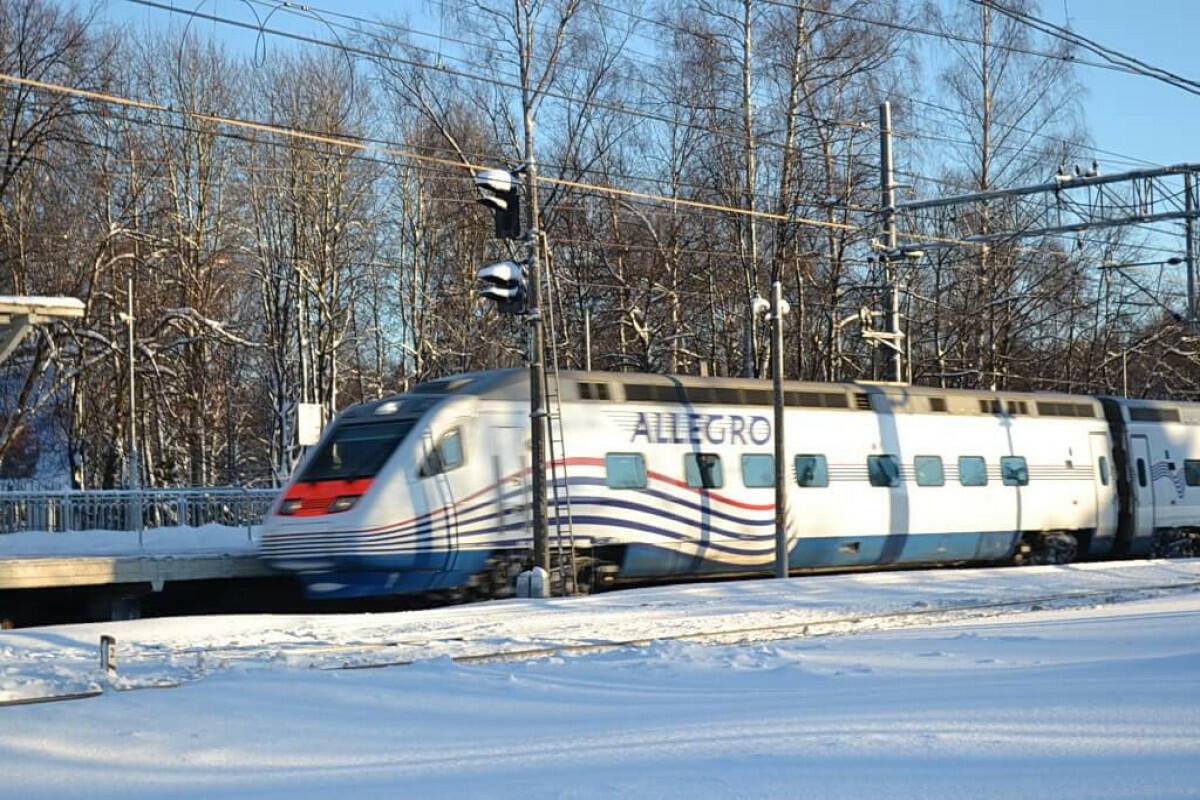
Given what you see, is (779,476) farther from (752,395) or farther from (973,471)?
(973,471)

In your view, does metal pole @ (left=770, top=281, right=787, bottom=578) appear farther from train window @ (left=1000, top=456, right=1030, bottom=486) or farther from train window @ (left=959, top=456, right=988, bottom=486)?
train window @ (left=1000, top=456, right=1030, bottom=486)

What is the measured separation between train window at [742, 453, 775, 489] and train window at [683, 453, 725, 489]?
522 mm

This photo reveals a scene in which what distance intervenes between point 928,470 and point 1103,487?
5.25m

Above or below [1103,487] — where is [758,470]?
above

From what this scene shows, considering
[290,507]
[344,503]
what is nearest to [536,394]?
[344,503]

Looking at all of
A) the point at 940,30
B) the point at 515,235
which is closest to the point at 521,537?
the point at 515,235

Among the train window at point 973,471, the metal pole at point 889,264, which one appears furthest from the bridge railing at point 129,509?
the train window at point 973,471

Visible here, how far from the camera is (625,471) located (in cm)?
2189

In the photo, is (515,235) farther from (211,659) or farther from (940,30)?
(940,30)

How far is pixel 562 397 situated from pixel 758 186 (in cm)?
1855

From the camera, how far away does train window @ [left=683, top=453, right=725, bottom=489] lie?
2262 centimetres

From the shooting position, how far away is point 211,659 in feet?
44.3

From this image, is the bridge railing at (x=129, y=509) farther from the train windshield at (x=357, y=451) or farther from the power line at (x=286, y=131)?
the train windshield at (x=357, y=451)

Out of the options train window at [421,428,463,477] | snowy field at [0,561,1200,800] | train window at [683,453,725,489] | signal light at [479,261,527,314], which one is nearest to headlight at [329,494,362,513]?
train window at [421,428,463,477]
